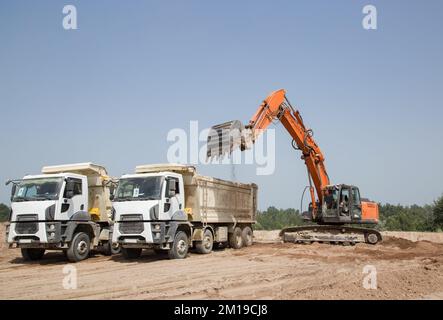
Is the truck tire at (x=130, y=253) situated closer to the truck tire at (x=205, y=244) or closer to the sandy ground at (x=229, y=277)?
the sandy ground at (x=229, y=277)

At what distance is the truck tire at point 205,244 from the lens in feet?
54.9

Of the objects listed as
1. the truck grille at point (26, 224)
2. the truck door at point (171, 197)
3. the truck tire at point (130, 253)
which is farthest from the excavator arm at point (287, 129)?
the truck grille at point (26, 224)

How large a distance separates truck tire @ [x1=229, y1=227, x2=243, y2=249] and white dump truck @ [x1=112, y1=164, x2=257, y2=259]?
2.08ft

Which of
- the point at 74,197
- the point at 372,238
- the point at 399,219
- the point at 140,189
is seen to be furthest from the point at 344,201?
the point at 399,219

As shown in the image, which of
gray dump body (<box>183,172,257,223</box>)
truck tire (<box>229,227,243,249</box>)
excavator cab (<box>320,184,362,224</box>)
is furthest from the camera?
excavator cab (<box>320,184,362,224</box>)

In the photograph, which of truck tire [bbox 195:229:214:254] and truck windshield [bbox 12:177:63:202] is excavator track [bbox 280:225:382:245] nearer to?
truck tire [bbox 195:229:214:254]

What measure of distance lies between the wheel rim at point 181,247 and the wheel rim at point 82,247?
11.1ft

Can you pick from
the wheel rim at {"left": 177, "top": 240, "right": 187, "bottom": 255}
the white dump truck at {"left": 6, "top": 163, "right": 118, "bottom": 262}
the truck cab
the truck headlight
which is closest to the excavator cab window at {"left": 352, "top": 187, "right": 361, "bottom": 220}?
the wheel rim at {"left": 177, "top": 240, "right": 187, "bottom": 255}

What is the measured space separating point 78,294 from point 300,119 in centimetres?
1503

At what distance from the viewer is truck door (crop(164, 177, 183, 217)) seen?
47.8 ft

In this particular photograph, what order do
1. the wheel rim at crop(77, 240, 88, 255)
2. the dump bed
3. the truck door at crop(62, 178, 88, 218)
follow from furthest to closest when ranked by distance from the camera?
the dump bed < the wheel rim at crop(77, 240, 88, 255) < the truck door at crop(62, 178, 88, 218)

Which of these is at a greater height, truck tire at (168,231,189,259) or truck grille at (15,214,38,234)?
truck grille at (15,214,38,234)

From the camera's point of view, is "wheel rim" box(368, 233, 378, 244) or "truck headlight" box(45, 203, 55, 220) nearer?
"truck headlight" box(45, 203, 55, 220)
